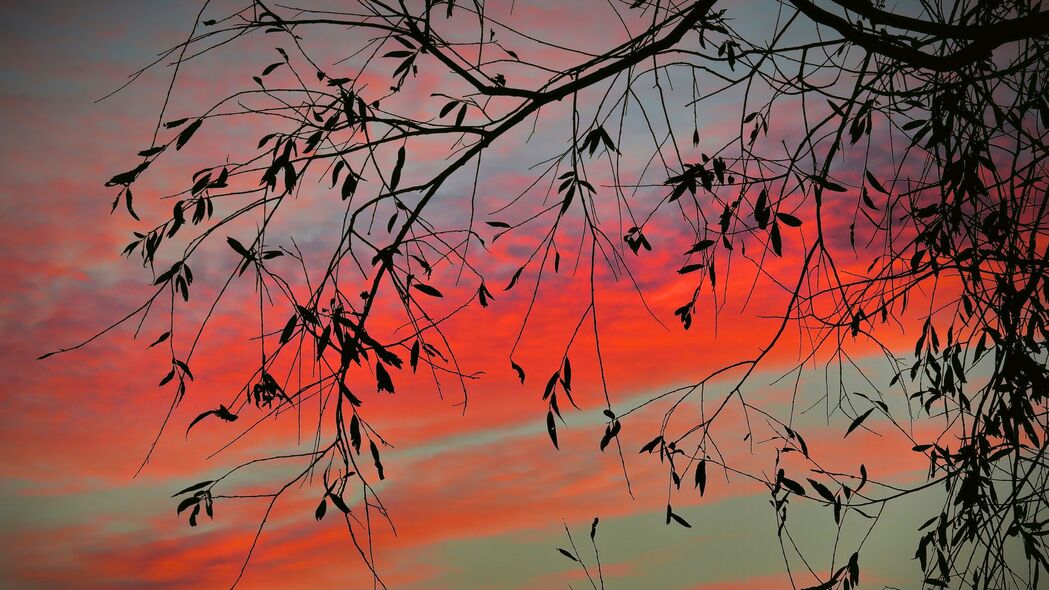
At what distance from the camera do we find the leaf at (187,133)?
9.28ft

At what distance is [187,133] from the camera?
2832 millimetres

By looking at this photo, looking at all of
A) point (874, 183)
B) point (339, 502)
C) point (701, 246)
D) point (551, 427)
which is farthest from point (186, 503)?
point (874, 183)

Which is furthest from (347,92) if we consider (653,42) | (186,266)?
(653,42)

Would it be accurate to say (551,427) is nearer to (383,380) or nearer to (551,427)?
(551,427)

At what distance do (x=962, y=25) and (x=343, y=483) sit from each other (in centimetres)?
263

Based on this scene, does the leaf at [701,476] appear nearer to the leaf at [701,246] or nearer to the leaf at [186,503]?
the leaf at [701,246]

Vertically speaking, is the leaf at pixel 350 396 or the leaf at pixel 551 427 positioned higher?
the leaf at pixel 350 396

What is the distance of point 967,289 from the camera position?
11.1 feet

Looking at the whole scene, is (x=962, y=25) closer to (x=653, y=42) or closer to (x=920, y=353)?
(x=653, y=42)

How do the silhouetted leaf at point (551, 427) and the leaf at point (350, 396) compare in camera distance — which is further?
the silhouetted leaf at point (551, 427)

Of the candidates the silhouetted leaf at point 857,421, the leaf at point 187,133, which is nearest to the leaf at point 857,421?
the silhouetted leaf at point 857,421

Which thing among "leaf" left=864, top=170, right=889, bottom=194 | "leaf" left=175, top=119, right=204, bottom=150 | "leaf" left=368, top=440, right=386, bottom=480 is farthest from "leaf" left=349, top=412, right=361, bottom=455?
"leaf" left=864, top=170, right=889, bottom=194

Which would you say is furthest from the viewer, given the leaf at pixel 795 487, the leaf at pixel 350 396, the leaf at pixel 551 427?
the leaf at pixel 795 487

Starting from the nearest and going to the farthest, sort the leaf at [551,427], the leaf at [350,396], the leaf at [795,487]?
the leaf at [350,396] → the leaf at [551,427] → the leaf at [795,487]
